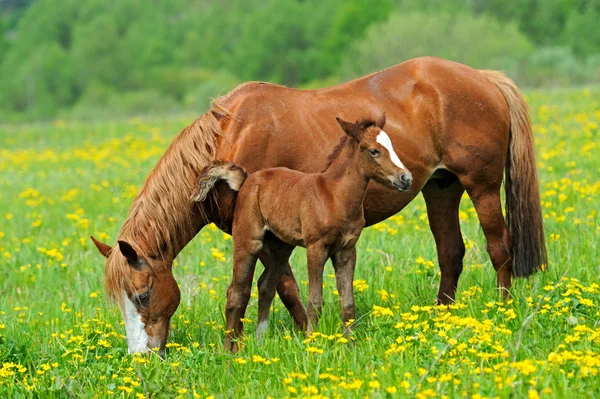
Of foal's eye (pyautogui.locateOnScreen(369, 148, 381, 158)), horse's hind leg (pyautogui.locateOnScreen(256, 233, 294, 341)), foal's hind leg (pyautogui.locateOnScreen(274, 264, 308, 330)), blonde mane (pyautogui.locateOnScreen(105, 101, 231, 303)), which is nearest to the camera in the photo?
foal's eye (pyautogui.locateOnScreen(369, 148, 381, 158))

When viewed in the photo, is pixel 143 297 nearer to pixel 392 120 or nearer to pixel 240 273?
pixel 240 273

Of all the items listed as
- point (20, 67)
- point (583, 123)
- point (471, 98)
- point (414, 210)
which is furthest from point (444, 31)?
Answer: point (20, 67)

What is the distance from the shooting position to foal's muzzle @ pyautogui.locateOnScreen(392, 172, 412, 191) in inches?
188

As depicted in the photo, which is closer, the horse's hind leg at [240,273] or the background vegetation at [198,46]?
the horse's hind leg at [240,273]

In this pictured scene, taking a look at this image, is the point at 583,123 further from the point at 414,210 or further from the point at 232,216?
the point at 232,216

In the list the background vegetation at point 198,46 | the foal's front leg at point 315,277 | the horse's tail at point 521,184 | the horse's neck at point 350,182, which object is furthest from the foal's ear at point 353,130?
the background vegetation at point 198,46

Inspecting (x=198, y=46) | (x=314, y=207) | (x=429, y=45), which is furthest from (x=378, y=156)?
(x=198, y=46)

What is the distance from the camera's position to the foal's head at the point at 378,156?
15.8 ft

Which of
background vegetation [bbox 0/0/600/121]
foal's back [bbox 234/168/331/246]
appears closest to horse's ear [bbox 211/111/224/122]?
foal's back [bbox 234/168/331/246]

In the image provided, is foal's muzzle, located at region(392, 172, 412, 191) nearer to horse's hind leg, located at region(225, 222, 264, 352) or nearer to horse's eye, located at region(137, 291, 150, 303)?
horse's hind leg, located at region(225, 222, 264, 352)

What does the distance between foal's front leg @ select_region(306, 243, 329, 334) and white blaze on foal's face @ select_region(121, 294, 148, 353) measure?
1.13m

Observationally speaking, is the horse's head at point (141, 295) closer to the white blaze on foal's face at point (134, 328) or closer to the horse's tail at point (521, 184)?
the white blaze on foal's face at point (134, 328)

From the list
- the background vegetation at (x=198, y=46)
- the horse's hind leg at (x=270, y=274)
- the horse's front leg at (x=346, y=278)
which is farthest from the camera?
the background vegetation at (x=198, y=46)

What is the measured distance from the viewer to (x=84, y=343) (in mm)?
5562
